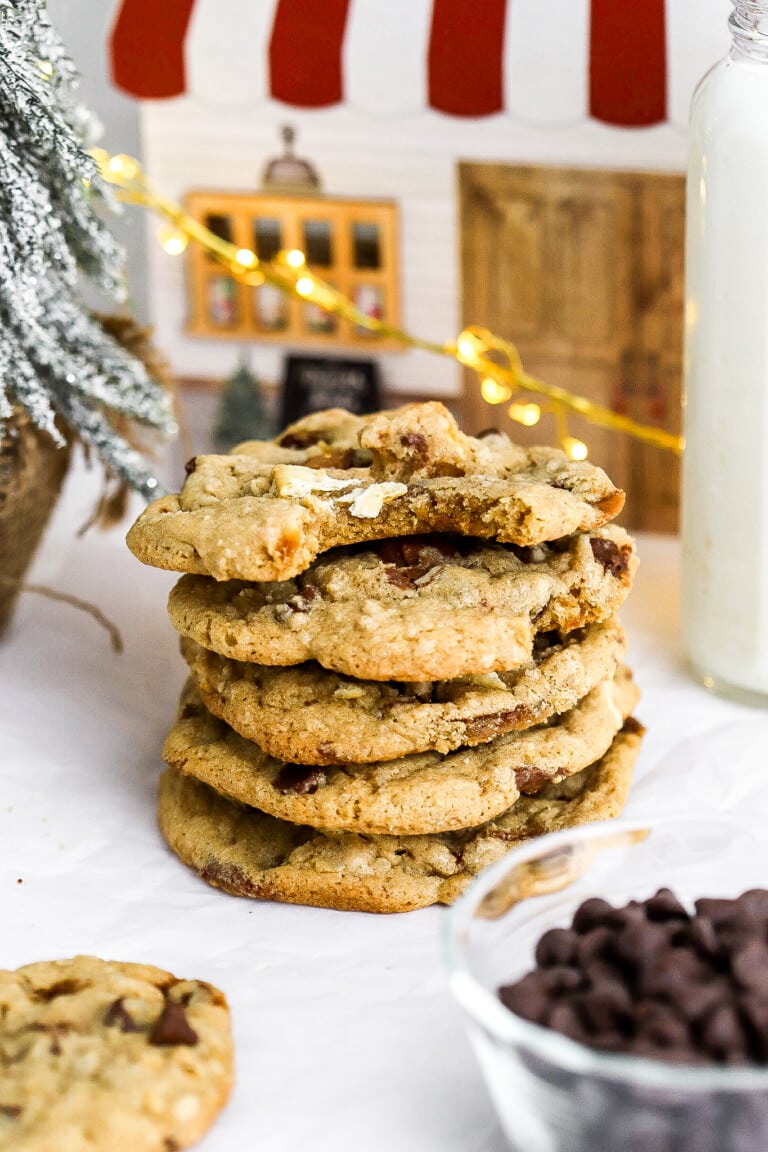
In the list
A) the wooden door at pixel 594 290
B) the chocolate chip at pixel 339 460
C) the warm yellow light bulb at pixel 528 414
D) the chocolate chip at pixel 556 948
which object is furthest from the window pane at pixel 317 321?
the chocolate chip at pixel 556 948

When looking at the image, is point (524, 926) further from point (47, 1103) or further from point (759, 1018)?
point (47, 1103)

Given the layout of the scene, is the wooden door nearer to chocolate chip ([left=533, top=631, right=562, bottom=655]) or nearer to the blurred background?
the blurred background

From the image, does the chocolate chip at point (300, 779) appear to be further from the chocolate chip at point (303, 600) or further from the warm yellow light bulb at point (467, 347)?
the warm yellow light bulb at point (467, 347)

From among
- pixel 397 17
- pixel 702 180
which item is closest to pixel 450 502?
pixel 702 180

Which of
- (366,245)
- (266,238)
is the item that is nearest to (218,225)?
(266,238)

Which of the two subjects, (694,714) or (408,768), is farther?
(694,714)

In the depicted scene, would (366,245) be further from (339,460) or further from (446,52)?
(339,460)
